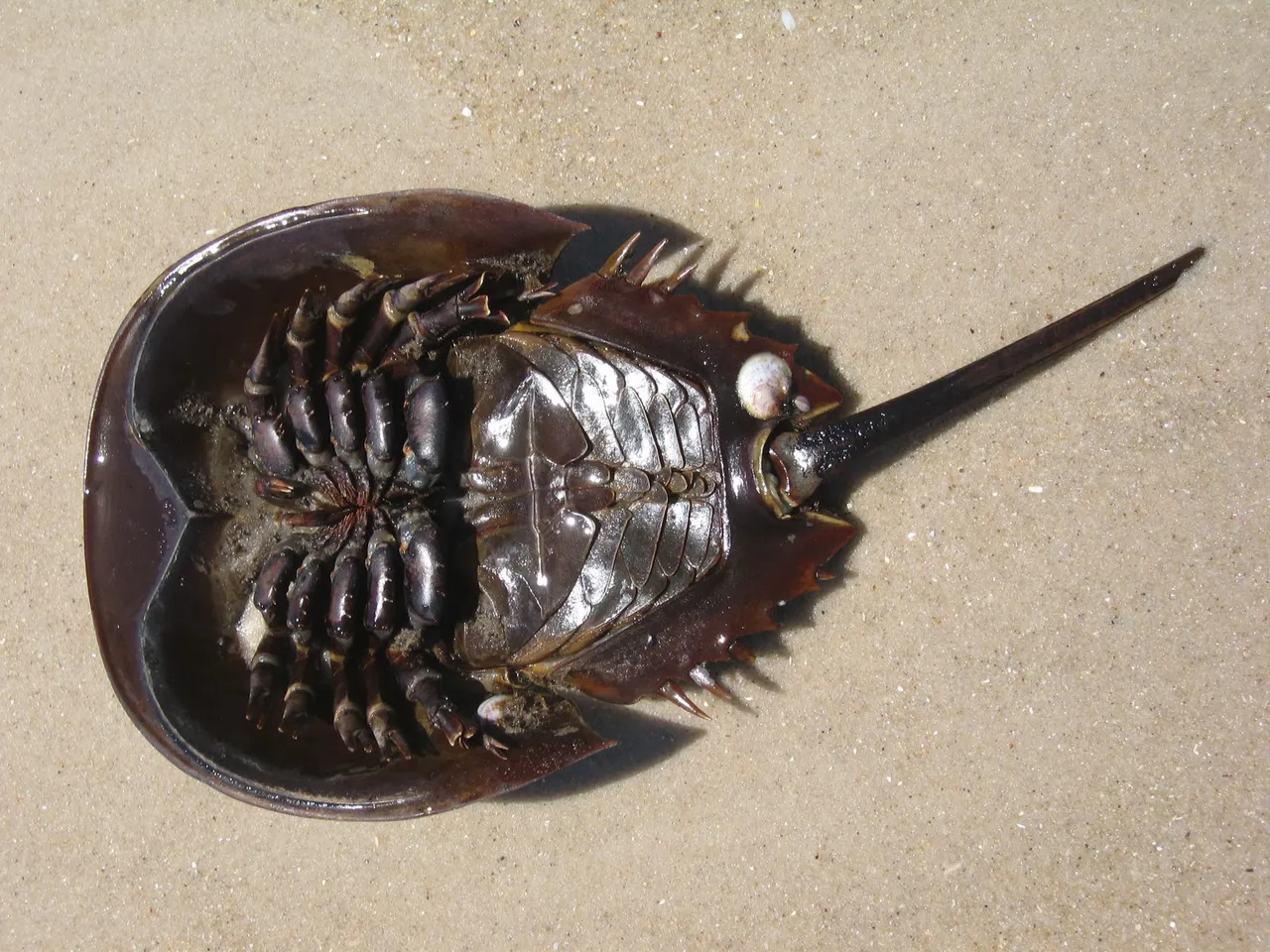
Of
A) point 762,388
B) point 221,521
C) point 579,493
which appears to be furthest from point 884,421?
point 221,521

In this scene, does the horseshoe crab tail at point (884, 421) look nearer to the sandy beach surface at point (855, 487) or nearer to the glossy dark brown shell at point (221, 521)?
the glossy dark brown shell at point (221, 521)

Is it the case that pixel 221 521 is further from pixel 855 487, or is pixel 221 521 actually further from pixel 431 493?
pixel 855 487

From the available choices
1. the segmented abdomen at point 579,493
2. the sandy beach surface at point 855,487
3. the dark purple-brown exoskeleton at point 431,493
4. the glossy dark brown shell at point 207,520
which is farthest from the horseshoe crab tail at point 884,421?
the glossy dark brown shell at point 207,520

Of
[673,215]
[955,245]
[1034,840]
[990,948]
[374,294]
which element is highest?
[955,245]

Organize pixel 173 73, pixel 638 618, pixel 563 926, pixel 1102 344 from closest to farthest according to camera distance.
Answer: pixel 638 618
pixel 1102 344
pixel 563 926
pixel 173 73

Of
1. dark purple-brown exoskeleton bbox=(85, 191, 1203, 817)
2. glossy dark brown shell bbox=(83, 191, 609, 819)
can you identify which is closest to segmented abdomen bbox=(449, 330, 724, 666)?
dark purple-brown exoskeleton bbox=(85, 191, 1203, 817)

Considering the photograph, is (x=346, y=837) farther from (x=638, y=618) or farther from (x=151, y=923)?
(x=638, y=618)

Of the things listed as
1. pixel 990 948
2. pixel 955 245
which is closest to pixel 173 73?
pixel 955 245

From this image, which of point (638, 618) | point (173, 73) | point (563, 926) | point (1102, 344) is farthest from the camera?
point (173, 73)

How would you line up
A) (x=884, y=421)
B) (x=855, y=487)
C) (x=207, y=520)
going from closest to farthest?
1. (x=884, y=421)
2. (x=207, y=520)
3. (x=855, y=487)
